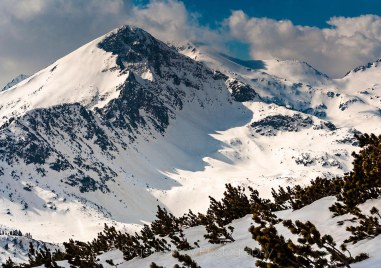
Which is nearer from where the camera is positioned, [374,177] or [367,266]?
[367,266]

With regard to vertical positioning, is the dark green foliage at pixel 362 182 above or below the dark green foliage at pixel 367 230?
above

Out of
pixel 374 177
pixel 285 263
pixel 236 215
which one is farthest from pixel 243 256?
pixel 236 215

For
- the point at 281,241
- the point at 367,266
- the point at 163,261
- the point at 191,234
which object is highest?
the point at 191,234

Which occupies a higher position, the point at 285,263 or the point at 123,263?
the point at 123,263

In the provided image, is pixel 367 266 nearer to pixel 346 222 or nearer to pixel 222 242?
pixel 346 222

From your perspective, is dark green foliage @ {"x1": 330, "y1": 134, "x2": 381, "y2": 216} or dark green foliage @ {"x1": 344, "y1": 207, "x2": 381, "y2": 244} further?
dark green foliage @ {"x1": 330, "y1": 134, "x2": 381, "y2": 216}

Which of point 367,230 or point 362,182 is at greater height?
point 362,182

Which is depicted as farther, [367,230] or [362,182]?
[362,182]

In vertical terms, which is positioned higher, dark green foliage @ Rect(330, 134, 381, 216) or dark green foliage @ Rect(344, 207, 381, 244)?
dark green foliage @ Rect(330, 134, 381, 216)

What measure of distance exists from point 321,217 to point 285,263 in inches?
325

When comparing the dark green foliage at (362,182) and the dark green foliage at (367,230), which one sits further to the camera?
the dark green foliage at (362,182)

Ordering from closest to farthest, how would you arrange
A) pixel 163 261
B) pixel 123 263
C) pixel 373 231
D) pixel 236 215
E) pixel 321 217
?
pixel 373 231 → pixel 321 217 → pixel 163 261 → pixel 123 263 → pixel 236 215

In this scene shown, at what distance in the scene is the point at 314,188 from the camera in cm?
2422

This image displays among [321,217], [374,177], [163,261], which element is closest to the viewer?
[374,177]
